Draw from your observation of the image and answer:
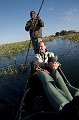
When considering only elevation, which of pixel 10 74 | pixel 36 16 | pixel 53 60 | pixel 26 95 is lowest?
→ pixel 10 74

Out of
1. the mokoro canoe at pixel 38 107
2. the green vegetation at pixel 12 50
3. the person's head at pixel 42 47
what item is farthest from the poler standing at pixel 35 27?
the green vegetation at pixel 12 50

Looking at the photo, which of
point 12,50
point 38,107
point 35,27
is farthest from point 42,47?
point 12,50

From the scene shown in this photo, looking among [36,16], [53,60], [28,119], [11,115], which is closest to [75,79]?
[36,16]

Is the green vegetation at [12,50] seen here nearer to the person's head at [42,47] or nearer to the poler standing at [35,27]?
the poler standing at [35,27]

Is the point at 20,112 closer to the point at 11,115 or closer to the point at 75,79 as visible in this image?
the point at 11,115

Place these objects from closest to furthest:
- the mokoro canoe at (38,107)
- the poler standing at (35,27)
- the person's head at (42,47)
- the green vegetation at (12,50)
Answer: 1. the mokoro canoe at (38,107)
2. the person's head at (42,47)
3. the poler standing at (35,27)
4. the green vegetation at (12,50)

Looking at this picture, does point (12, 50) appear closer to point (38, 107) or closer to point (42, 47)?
point (42, 47)

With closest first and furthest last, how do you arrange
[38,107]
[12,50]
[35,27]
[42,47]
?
[38,107] → [42,47] → [35,27] → [12,50]

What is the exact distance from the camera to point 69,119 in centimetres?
514

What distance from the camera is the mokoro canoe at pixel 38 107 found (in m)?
5.24

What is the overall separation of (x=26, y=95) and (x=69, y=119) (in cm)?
364

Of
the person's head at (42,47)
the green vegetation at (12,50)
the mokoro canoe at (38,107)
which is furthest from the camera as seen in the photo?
the green vegetation at (12,50)

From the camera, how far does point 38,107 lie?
7715mm

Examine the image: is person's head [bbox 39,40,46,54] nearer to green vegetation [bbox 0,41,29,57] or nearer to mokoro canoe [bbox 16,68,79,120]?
mokoro canoe [bbox 16,68,79,120]
